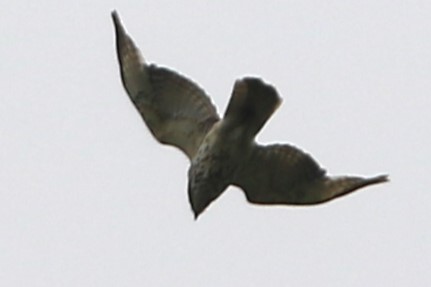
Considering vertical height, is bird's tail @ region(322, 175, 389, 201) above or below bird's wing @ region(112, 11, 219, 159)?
below

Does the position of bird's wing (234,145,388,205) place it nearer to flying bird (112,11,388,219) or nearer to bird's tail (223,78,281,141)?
flying bird (112,11,388,219)

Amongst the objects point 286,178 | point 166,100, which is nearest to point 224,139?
point 286,178

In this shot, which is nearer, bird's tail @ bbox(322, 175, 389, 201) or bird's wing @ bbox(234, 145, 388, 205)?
bird's tail @ bbox(322, 175, 389, 201)

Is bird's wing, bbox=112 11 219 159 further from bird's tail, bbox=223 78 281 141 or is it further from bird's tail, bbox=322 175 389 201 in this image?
bird's tail, bbox=322 175 389 201

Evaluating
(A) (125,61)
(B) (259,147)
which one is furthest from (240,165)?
(A) (125,61)

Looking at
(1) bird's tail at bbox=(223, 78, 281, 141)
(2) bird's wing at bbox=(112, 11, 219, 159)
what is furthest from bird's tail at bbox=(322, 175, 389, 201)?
(2) bird's wing at bbox=(112, 11, 219, 159)

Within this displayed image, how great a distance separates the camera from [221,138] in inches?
764

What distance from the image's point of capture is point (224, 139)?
63.7 ft

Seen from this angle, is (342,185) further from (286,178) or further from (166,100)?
(166,100)

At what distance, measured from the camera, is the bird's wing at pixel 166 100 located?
19953 millimetres

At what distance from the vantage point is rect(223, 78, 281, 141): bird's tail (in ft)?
62.7

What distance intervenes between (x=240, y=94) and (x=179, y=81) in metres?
0.96

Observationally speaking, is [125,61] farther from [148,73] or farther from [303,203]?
[303,203]

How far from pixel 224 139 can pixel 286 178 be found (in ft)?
2.67
